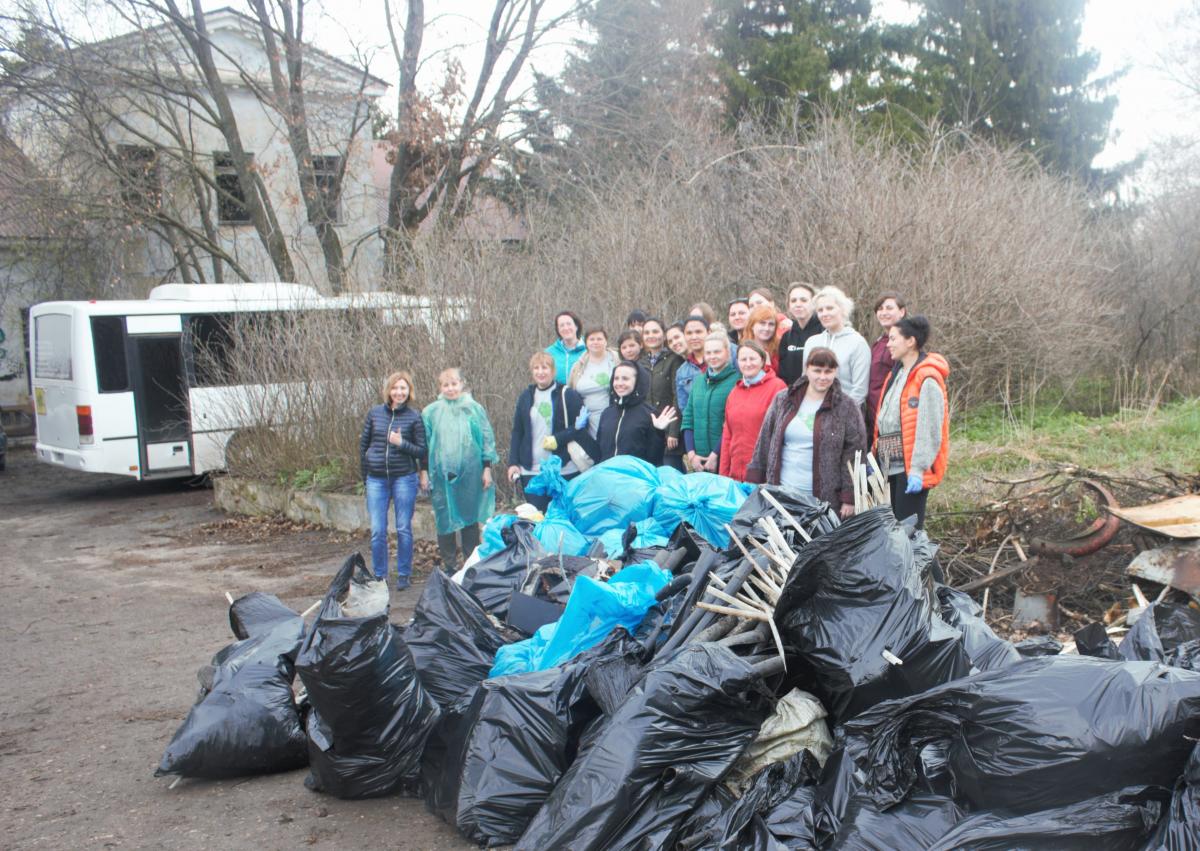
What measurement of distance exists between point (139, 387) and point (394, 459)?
603cm

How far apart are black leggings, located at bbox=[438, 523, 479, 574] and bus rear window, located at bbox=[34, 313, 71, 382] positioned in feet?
22.8

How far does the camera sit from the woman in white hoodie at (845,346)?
250 inches

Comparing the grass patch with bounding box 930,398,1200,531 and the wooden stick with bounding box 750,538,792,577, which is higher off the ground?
the wooden stick with bounding box 750,538,792,577

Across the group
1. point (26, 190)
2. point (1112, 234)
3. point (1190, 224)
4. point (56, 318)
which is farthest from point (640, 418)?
point (26, 190)

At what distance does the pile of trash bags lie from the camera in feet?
8.99

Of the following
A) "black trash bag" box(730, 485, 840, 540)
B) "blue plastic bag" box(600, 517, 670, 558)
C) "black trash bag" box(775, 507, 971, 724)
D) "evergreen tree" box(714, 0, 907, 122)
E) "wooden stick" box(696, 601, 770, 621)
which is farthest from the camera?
"evergreen tree" box(714, 0, 907, 122)

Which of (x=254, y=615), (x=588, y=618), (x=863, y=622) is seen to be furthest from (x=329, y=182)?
(x=863, y=622)

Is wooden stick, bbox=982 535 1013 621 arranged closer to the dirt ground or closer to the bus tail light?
the dirt ground

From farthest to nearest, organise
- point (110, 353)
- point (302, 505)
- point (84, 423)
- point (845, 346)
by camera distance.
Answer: point (110, 353) < point (84, 423) < point (302, 505) < point (845, 346)

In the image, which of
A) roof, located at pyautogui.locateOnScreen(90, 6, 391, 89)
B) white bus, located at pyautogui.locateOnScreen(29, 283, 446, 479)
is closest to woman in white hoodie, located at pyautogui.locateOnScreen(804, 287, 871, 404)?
white bus, located at pyautogui.locateOnScreen(29, 283, 446, 479)

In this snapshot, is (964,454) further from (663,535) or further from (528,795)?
(528,795)

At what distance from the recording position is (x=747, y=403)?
20.5 ft

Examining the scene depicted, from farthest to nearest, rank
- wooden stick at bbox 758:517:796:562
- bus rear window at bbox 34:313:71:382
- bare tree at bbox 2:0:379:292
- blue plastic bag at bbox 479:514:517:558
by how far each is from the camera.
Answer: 1. bare tree at bbox 2:0:379:292
2. bus rear window at bbox 34:313:71:382
3. blue plastic bag at bbox 479:514:517:558
4. wooden stick at bbox 758:517:796:562

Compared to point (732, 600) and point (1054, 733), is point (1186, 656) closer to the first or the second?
point (1054, 733)
